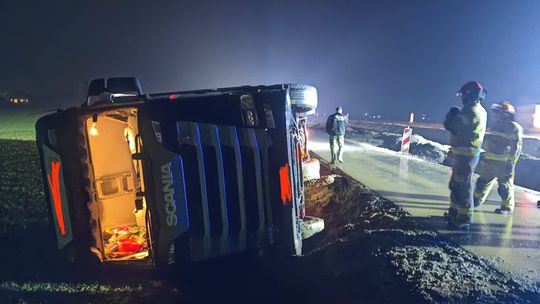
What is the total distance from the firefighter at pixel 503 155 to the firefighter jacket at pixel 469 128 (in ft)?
3.19

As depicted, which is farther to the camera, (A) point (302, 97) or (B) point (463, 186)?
(A) point (302, 97)

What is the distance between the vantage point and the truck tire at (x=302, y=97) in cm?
539

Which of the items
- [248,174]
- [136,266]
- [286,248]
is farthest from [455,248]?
[136,266]

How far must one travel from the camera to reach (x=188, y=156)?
3609 mm

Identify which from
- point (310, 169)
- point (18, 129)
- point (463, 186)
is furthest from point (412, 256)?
point (18, 129)

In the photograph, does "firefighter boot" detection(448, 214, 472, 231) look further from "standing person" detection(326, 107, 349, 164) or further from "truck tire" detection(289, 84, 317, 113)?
"standing person" detection(326, 107, 349, 164)

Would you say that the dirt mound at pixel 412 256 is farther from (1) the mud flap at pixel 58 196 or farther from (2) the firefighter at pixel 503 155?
(1) the mud flap at pixel 58 196

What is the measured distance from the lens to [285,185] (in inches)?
153

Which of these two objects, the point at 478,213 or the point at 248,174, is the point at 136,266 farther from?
the point at 478,213

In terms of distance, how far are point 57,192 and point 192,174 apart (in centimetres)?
166

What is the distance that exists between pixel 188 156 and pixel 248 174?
671 millimetres

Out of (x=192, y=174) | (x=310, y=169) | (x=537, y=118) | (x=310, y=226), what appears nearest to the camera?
(x=192, y=174)

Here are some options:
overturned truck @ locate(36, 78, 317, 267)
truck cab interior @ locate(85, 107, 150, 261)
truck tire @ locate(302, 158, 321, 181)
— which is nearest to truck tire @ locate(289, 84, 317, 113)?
overturned truck @ locate(36, 78, 317, 267)

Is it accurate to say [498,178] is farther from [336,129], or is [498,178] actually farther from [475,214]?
[336,129]
